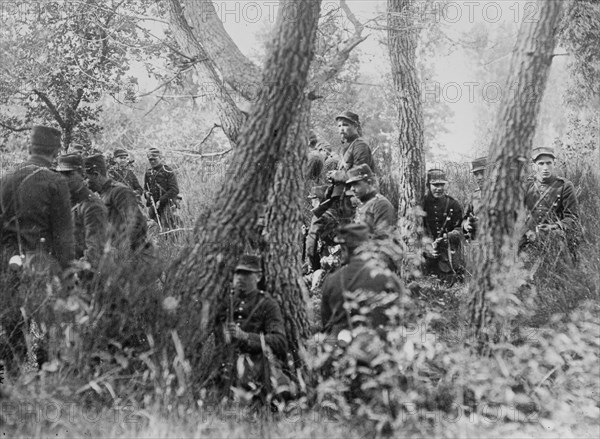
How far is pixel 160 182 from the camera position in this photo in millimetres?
10719

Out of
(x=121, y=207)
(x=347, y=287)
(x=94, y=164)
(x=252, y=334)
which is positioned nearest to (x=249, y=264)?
(x=252, y=334)

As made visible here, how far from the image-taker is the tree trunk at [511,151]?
6105mm

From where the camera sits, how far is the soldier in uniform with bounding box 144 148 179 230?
10617 millimetres

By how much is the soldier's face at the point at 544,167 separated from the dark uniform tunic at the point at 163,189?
4.94 m

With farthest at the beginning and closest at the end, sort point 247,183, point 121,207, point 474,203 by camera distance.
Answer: point 474,203
point 121,207
point 247,183

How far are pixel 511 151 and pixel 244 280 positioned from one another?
96.4 inches

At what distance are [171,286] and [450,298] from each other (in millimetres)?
3615

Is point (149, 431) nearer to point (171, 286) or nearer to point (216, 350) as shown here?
point (216, 350)

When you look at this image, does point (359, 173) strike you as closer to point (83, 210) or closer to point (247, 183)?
point (247, 183)

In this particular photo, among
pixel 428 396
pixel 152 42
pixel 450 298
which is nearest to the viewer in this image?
pixel 428 396

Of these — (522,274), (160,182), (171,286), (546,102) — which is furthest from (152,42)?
(546,102)

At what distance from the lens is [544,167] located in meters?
8.77

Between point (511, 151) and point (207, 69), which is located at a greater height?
point (207, 69)

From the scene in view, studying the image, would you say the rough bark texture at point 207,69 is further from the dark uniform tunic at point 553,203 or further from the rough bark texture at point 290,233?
the dark uniform tunic at point 553,203
